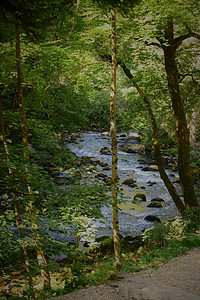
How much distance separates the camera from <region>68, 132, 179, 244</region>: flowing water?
877 centimetres

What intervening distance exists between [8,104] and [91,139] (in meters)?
11.8

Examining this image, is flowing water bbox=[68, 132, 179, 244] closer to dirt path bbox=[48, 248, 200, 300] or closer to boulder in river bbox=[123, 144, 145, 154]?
boulder in river bbox=[123, 144, 145, 154]

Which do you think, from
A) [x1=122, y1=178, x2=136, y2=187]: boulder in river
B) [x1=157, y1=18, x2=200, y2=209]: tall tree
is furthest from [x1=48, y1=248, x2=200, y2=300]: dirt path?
[x1=122, y1=178, x2=136, y2=187]: boulder in river

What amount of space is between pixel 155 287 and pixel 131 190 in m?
9.24

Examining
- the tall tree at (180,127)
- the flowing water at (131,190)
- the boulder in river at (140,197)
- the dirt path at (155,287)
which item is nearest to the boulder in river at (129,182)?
the flowing water at (131,190)

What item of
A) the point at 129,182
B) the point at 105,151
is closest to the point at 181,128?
the point at 129,182

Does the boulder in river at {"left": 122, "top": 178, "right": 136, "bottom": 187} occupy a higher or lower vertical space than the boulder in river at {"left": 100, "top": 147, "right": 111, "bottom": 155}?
lower

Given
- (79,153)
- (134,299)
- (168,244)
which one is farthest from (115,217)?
(79,153)

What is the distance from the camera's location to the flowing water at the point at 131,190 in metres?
8.77

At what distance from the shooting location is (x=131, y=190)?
12.1 meters

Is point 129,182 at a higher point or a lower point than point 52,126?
lower

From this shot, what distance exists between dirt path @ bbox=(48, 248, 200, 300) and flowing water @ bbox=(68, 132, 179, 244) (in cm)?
122

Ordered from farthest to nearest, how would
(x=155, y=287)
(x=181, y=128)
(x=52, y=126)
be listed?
(x=181, y=128)
(x=52, y=126)
(x=155, y=287)

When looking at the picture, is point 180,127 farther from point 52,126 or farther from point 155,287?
point 155,287
